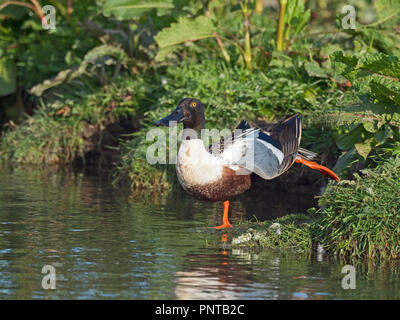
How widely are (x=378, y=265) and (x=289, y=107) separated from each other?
13.4 ft

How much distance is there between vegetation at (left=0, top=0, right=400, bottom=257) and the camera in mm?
7676

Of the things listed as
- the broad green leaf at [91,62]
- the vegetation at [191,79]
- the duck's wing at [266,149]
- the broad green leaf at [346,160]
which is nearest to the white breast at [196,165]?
the duck's wing at [266,149]

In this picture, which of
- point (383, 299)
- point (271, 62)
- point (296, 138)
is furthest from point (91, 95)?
point (383, 299)

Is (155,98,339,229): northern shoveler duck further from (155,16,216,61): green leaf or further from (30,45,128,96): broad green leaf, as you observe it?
(30,45,128,96): broad green leaf

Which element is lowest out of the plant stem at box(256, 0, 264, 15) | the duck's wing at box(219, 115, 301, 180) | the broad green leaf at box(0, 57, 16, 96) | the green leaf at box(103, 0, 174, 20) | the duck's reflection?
the duck's reflection

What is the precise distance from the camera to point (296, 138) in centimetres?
800

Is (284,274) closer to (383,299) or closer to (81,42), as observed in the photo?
(383,299)

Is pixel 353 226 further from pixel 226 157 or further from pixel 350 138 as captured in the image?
pixel 350 138

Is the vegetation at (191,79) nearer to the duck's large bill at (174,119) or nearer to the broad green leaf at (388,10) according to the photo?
the broad green leaf at (388,10)

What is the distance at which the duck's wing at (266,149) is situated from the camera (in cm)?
743

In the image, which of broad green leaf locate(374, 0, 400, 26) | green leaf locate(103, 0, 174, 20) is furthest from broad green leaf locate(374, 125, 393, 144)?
green leaf locate(103, 0, 174, 20)

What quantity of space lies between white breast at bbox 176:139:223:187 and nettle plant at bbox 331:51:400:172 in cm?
134

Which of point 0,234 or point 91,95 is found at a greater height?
point 91,95

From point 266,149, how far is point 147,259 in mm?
2014
